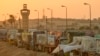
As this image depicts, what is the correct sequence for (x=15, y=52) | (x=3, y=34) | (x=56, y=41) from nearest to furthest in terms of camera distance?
1. (x=56, y=41)
2. (x=15, y=52)
3. (x=3, y=34)

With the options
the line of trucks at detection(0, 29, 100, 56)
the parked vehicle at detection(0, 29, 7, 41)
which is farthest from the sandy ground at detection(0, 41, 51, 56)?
the parked vehicle at detection(0, 29, 7, 41)

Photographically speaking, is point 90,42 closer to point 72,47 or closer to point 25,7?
point 72,47

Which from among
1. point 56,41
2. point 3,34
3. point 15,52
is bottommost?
point 15,52

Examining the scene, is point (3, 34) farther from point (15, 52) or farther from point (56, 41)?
point (56, 41)

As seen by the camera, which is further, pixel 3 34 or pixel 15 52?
pixel 3 34

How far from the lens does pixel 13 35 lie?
3056 inches

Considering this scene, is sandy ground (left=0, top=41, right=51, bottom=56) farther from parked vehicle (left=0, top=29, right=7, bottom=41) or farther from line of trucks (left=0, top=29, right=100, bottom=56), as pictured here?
parked vehicle (left=0, top=29, right=7, bottom=41)

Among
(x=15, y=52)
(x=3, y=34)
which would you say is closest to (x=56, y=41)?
(x=15, y=52)

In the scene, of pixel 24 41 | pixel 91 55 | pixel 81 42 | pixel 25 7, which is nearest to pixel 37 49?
pixel 24 41

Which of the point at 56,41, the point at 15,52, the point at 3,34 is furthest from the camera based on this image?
the point at 3,34

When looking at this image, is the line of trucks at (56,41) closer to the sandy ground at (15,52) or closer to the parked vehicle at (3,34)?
the sandy ground at (15,52)

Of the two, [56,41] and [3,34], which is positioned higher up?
[56,41]

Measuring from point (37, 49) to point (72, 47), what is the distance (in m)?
19.1

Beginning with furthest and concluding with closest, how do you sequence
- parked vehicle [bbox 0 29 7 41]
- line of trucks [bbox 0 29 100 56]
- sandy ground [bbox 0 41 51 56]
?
parked vehicle [bbox 0 29 7 41]
sandy ground [bbox 0 41 51 56]
line of trucks [bbox 0 29 100 56]
